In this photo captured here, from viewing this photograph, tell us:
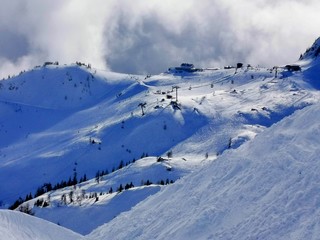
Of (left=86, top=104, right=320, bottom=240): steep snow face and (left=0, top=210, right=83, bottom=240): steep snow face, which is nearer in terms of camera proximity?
(left=86, top=104, right=320, bottom=240): steep snow face

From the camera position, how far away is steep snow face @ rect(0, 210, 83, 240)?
143ft

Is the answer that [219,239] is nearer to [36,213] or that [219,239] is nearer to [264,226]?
[264,226]

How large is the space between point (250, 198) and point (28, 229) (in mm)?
19916

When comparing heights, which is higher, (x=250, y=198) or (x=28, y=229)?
(x=28, y=229)

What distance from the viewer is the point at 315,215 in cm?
2828

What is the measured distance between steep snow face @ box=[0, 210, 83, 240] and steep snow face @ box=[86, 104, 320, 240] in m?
4.86

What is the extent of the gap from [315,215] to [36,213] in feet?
445

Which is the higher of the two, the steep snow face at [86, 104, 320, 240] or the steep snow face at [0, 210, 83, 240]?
the steep snow face at [0, 210, 83, 240]

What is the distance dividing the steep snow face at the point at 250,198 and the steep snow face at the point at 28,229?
4.86 metres

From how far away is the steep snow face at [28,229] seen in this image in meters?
43.6

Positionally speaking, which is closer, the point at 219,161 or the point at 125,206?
the point at 219,161

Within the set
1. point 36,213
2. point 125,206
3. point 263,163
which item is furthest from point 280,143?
point 36,213

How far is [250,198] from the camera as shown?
3288 cm

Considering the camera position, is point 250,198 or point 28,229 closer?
point 250,198
